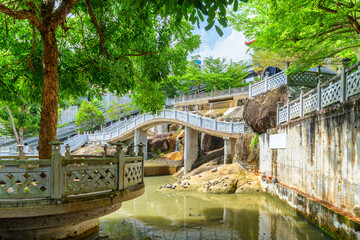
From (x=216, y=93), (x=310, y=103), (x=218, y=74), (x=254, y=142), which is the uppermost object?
(x=218, y=74)

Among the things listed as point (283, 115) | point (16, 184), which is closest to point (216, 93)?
point (283, 115)

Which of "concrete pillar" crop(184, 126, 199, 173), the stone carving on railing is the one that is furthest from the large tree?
"concrete pillar" crop(184, 126, 199, 173)

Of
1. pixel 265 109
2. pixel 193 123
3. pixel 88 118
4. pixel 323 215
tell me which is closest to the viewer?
pixel 323 215

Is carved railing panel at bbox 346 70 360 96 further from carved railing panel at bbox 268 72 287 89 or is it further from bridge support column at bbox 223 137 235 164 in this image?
bridge support column at bbox 223 137 235 164

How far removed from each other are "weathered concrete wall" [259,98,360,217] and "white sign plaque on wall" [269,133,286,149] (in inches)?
13.8

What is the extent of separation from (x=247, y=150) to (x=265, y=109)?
10.0ft

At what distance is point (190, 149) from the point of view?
2217cm

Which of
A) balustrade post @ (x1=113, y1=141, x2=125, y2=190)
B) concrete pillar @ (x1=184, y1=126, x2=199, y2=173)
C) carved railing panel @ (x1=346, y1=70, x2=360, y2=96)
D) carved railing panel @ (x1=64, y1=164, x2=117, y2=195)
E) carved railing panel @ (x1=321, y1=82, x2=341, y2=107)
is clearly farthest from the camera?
concrete pillar @ (x1=184, y1=126, x2=199, y2=173)

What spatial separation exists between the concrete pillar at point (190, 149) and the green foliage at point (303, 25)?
12.3m

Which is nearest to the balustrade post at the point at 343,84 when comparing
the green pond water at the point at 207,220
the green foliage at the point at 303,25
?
the green foliage at the point at 303,25

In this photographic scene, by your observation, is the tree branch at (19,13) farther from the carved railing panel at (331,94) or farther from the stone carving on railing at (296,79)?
the stone carving on railing at (296,79)

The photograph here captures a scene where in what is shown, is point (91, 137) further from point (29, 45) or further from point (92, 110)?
point (29, 45)

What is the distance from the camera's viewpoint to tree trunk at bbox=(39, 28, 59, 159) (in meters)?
6.26

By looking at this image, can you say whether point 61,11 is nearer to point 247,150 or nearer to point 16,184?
point 16,184
